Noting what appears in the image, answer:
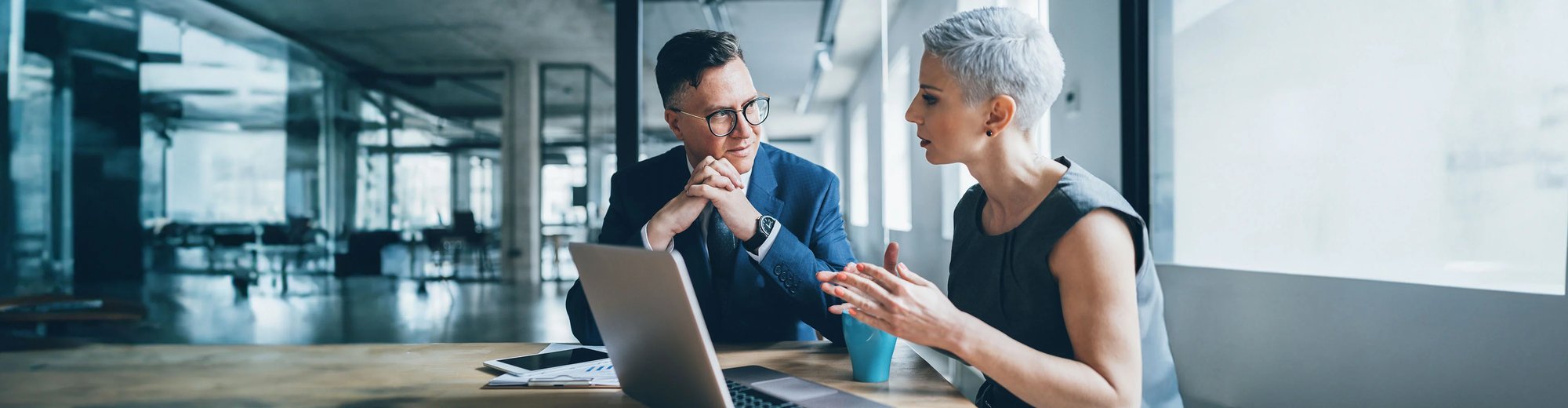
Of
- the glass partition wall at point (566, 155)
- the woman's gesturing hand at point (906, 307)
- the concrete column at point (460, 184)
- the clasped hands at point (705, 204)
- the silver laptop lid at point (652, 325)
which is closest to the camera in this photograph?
the silver laptop lid at point (652, 325)

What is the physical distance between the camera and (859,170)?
12.8 m

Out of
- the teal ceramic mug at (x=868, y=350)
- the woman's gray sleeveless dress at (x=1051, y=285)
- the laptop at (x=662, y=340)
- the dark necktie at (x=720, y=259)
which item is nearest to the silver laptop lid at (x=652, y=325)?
the laptop at (x=662, y=340)

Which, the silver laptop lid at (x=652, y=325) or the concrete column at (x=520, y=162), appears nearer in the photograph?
the silver laptop lid at (x=652, y=325)

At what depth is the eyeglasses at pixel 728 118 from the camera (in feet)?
5.99

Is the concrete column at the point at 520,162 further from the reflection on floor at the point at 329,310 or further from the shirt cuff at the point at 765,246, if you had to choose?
the shirt cuff at the point at 765,246

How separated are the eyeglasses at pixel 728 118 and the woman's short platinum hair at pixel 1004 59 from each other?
0.66m

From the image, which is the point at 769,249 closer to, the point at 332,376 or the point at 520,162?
the point at 332,376

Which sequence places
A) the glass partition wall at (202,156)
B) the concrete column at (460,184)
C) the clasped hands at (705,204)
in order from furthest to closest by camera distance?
the concrete column at (460,184), the glass partition wall at (202,156), the clasped hands at (705,204)

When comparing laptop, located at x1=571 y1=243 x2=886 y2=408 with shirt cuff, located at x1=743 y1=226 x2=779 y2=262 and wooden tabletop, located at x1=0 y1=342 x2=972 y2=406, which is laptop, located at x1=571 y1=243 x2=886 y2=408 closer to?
wooden tabletop, located at x1=0 y1=342 x2=972 y2=406

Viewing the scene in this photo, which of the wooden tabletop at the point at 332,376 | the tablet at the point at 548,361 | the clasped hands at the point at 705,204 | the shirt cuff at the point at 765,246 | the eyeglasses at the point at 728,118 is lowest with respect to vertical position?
the wooden tabletop at the point at 332,376

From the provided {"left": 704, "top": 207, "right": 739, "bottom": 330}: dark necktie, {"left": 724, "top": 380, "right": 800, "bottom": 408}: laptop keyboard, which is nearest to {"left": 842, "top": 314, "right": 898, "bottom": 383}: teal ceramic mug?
{"left": 724, "top": 380, "right": 800, "bottom": 408}: laptop keyboard

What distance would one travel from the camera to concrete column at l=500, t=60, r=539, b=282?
4273mm

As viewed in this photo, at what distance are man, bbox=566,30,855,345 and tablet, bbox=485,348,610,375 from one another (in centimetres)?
31

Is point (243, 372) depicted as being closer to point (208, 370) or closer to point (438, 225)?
point (208, 370)
